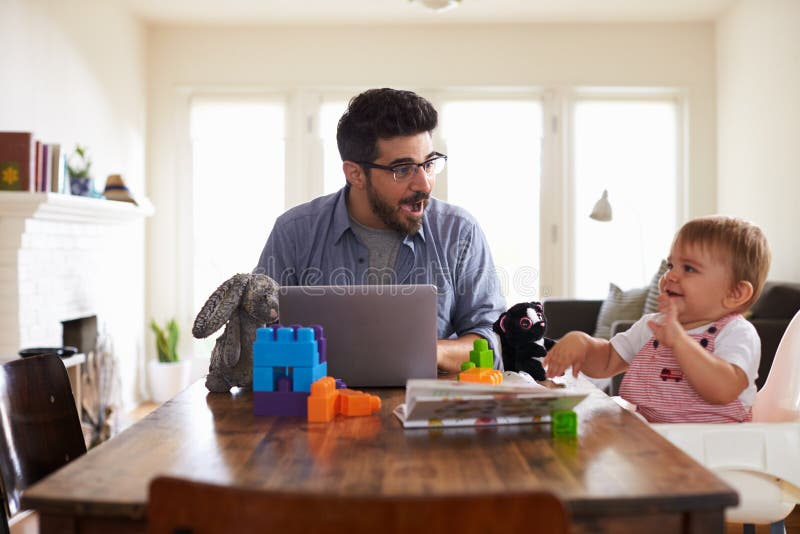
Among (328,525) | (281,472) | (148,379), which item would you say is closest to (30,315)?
(148,379)

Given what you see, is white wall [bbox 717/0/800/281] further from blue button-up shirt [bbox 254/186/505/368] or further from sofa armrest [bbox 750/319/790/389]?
blue button-up shirt [bbox 254/186/505/368]

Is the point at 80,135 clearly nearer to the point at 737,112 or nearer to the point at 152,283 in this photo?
the point at 152,283

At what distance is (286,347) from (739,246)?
3.32 feet

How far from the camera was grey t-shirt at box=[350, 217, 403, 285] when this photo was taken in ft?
7.39

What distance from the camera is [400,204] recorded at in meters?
2.16

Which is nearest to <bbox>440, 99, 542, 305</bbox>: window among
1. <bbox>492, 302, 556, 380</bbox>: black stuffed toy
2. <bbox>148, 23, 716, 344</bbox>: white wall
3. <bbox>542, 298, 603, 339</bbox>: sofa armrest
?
<bbox>148, 23, 716, 344</bbox>: white wall

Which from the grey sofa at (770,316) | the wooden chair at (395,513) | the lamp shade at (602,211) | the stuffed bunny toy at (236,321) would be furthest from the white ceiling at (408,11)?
→ the wooden chair at (395,513)

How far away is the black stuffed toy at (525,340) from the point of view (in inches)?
76.1

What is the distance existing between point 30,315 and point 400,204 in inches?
94.4

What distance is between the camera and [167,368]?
5.53 meters

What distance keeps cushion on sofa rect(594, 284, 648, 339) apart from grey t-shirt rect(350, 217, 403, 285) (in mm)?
2623

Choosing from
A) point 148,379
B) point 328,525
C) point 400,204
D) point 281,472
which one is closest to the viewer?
point 328,525

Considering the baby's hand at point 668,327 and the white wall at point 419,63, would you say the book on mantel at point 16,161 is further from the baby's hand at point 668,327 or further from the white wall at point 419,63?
the baby's hand at point 668,327

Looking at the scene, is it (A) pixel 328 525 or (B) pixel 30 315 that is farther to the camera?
(B) pixel 30 315
